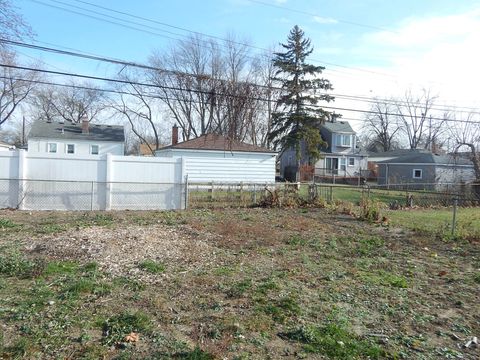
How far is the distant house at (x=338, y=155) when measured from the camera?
47.5 meters

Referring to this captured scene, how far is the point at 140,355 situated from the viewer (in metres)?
3.79

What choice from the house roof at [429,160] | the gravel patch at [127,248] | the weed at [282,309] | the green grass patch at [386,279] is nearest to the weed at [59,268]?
the gravel patch at [127,248]

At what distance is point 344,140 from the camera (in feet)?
161

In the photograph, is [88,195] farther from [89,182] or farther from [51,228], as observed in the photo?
[51,228]

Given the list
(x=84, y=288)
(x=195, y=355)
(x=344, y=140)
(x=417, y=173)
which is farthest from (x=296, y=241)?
(x=344, y=140)

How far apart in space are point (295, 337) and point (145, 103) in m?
44.3

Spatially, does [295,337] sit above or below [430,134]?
below

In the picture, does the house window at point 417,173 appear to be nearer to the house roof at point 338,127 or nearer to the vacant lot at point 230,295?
the house roof at point 338,127

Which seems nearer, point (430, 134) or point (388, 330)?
point (388, 330)

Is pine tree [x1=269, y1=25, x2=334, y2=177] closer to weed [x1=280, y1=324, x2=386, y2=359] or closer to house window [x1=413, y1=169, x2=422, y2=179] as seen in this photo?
house window [x1=413, y1=169, x2=422, y2=179]

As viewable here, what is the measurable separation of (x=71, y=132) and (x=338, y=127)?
29648 millimetres

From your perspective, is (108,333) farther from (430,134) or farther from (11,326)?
(430,134)

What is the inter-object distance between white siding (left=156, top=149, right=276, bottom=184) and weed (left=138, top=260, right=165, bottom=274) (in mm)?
19842

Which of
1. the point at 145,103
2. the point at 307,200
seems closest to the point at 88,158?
the point at 307,200
